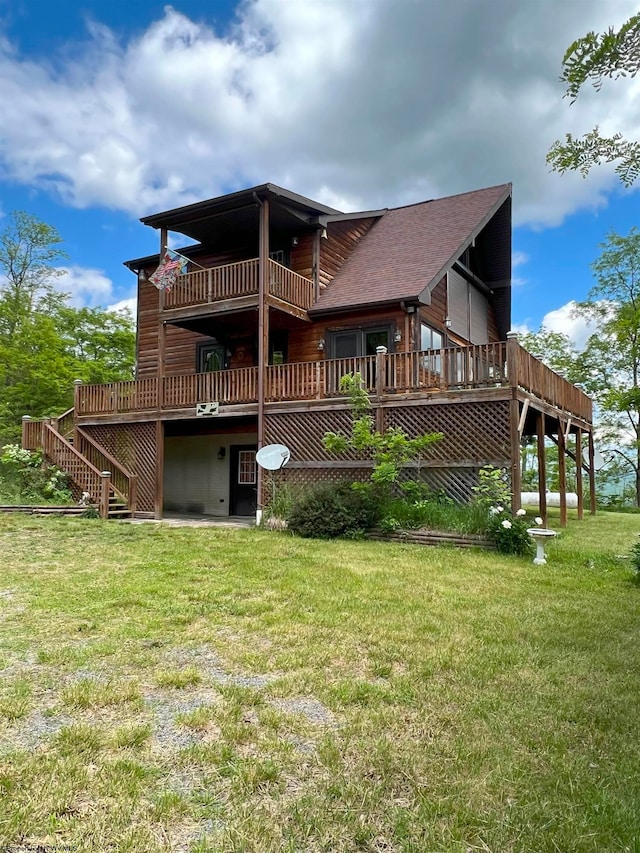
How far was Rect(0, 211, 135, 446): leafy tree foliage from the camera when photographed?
Result: 76.6 feet

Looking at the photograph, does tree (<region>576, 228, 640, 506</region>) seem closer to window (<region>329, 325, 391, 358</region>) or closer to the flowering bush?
window (<region>329, 325, 391, 358</region>)

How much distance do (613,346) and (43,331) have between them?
25.4 m

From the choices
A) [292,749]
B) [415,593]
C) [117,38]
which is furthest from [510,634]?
[117,38]

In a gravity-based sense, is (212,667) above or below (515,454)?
below

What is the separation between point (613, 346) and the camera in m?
26.3

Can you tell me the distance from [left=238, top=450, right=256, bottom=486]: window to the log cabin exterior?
3cm

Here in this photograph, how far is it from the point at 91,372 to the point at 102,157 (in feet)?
31.5

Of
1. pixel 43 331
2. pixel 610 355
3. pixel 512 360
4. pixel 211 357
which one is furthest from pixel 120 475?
pixel 610 355

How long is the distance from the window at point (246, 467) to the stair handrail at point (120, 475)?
120 inches

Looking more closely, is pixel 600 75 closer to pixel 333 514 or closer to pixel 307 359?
pixel 333 514

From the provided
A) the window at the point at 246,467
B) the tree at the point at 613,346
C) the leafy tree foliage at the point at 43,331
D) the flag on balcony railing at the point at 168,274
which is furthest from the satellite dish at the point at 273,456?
the tree at the point at 613,346

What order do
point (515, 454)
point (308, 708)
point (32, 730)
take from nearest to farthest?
point (32, 730) < point (308, 708) < point (515, 454)

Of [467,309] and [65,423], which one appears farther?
[65,423]

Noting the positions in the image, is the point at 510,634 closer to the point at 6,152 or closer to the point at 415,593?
the point at 415,593
